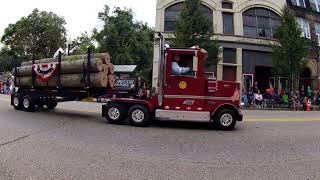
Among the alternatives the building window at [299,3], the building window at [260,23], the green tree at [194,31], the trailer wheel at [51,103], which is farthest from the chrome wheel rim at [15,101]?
the building window at [299,3]

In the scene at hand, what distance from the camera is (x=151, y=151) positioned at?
30.6ft

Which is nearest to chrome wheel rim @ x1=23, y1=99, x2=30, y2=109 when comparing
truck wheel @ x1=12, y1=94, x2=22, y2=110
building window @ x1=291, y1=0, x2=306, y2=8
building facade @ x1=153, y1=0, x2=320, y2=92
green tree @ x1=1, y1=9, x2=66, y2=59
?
truck wheel @ x1=12, y1=94, x2=22, y2=110

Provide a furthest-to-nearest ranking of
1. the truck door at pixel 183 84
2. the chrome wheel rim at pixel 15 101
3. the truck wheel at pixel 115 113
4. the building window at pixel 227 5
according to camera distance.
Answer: the building window at pixel 227 5
the chrome wheel rim at pixel 15 101
the truck wheel at pixel 115 113
the truck door at pixel 183 84

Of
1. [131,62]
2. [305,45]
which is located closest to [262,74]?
[305,45]

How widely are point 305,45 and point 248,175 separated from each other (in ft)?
82.8

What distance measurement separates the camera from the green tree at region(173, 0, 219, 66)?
2811 cm

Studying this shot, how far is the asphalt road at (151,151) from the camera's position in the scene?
24.2ft

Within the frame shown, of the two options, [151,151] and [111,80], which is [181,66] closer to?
[111,80]

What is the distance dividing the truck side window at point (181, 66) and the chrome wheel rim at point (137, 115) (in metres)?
1.65

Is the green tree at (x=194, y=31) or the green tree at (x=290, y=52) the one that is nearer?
the green tree at (x=194, y=31)

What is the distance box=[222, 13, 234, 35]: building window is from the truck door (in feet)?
74.6

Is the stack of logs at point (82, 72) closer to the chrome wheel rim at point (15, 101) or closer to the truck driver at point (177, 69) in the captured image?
the chrome wheel rim at point (15, 101)

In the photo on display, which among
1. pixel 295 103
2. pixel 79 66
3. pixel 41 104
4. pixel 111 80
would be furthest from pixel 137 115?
pixel 295 103

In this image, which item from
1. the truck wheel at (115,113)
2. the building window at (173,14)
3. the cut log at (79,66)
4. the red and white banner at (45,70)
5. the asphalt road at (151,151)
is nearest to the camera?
the asphalt road at (151,151)
